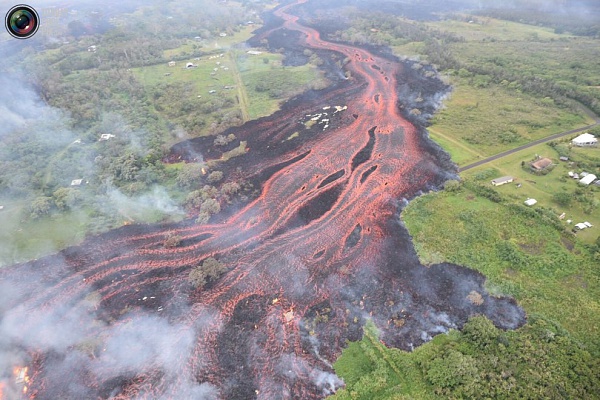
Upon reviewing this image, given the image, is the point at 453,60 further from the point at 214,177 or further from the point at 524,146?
the point at 214,177

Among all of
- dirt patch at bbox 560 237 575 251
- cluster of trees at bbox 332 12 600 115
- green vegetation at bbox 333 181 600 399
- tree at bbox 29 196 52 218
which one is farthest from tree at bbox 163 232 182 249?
cluster of trees at bbox 332 12 600 115

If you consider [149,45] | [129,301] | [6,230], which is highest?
[149,45]

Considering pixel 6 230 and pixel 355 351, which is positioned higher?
pixel 6 230

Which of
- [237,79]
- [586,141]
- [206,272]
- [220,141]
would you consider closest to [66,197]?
[220,141]

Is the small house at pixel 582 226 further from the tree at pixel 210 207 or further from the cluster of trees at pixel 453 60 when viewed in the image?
the tree at pixel 210 207

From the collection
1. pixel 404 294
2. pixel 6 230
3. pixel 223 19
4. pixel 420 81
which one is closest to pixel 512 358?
pixel 404 294

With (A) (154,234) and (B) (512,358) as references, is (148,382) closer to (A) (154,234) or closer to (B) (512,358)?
(A) (154,234)

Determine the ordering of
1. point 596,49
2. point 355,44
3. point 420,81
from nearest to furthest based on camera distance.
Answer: point 420,81 < point 596,49 < point 355,44
